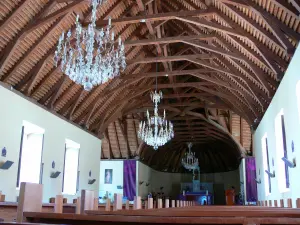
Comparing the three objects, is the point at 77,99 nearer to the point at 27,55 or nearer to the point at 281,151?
the point at 27,55

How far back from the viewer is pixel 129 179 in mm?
18766

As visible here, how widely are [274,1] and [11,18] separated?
612 centimetres

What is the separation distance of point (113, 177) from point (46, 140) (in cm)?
821

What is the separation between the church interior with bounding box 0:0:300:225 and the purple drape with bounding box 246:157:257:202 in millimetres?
52

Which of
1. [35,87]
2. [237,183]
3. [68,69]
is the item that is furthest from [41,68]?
[237,183]

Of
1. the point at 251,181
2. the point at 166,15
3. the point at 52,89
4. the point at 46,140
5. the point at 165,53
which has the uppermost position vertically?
the point at 165,53

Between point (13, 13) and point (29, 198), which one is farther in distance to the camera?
point (13, 13)

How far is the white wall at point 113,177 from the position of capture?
18.7 metres

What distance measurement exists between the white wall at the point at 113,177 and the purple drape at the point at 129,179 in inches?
10.1

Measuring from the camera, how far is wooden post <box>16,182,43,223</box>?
6.20 ft

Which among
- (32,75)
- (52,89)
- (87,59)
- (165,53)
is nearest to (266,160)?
(165,53)

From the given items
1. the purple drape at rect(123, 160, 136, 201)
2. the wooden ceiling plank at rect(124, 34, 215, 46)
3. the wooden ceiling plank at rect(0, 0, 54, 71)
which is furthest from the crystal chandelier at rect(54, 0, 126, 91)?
the purple drape at rect(123, 160, 136, 201)

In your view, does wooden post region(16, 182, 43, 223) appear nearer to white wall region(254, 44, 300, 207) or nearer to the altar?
white wall region(254, 44, 300, 207)

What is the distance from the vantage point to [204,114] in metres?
17.9
